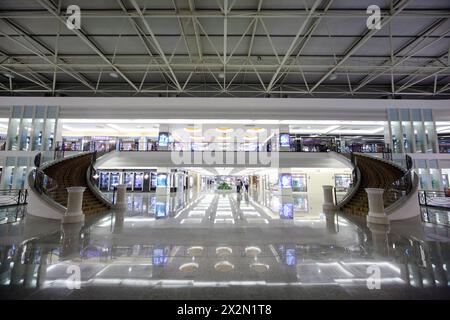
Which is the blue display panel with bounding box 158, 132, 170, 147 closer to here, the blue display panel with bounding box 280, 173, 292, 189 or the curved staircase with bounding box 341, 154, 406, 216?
the blue display panel with bounding box 280, 173, 292, 189

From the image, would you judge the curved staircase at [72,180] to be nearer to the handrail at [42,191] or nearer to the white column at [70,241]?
the handrail at [42,191]

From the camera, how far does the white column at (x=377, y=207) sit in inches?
285

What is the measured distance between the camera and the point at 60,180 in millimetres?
10422

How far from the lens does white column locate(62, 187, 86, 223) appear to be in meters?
7.38

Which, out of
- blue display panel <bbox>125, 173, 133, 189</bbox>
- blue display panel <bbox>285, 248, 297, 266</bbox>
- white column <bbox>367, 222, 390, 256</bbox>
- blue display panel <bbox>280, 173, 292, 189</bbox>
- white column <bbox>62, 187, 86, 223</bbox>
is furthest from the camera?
blue display panel <bbox>125, 173, 133, 189</bbox>

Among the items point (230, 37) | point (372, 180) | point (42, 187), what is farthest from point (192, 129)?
point (372, 180)

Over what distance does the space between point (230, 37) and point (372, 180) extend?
35.4 ft

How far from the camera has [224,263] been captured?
3.92 metres

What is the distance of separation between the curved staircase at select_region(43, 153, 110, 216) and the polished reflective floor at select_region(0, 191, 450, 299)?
114 inches

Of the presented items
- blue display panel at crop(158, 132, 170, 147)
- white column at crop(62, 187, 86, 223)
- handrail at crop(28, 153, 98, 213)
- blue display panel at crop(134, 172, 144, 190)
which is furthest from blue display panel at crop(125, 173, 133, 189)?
white column at crop(62, 187, 86, 223)

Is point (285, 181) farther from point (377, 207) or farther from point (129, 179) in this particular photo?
point (129, 179)

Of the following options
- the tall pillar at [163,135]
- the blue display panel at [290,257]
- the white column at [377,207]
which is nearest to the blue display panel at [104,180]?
the tall pillar at [163,135]
